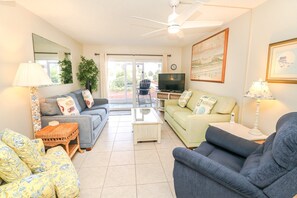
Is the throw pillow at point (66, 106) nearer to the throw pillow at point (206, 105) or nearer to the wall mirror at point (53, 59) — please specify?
the wall mirror at point (53, 59)

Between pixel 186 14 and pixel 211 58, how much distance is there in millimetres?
1992

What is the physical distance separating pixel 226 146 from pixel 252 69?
4.59ft

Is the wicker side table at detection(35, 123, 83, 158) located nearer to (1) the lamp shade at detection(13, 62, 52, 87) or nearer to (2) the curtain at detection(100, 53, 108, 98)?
(1) the lamp shade at detection(13, 62, 52, 87)

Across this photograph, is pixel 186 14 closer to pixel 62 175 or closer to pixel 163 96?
pixel 62 175

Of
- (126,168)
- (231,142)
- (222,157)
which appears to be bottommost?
(126,168)

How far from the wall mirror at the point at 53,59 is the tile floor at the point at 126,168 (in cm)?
160

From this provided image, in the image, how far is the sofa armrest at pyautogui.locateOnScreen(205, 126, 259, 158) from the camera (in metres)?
1.53

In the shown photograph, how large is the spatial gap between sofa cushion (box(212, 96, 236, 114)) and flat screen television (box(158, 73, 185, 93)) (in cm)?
195

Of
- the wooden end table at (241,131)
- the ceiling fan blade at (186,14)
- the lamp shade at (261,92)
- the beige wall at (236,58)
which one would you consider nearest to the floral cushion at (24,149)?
the ceiling fan blade at (186,14)

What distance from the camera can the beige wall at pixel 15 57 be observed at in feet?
6.08

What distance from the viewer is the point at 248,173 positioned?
1015 mm

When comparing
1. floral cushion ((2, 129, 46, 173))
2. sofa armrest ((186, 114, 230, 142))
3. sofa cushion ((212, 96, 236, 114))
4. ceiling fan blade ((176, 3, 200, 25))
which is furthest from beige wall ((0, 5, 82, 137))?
sofa cushion ((212, 96, 236, 114))

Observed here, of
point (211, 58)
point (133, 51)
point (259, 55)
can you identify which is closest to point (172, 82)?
point (211, 58)

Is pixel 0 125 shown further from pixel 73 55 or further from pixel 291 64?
pixel 291 64
